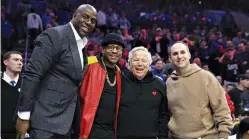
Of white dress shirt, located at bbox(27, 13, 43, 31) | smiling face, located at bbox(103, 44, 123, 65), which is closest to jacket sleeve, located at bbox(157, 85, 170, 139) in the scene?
smiling face, located at bbox(103, 44, 123, 65)

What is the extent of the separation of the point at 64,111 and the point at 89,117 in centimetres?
32

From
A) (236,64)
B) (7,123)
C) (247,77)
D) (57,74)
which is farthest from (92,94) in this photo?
(236,64)

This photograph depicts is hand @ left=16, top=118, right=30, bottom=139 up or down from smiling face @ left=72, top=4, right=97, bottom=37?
down

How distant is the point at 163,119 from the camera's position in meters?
3.95

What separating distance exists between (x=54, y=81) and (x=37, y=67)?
162 mm

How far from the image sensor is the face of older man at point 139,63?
388 cm

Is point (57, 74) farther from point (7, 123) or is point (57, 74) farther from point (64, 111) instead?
point (7, 123)

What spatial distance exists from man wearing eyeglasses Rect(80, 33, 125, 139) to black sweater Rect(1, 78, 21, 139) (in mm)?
1464

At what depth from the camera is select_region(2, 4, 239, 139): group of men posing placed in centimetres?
332

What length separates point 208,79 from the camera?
3.84m

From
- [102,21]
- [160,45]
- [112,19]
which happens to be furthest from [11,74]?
[112,19]

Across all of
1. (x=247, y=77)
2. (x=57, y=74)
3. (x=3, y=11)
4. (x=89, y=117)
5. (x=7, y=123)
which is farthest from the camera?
(x=3, y=11)

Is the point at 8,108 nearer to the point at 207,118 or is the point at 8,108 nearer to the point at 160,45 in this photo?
the point at 207,118

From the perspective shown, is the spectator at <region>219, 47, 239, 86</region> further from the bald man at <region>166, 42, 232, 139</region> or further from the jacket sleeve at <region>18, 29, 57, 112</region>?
the jacket sleeve at <region>18, 29, 57, 112</region>
